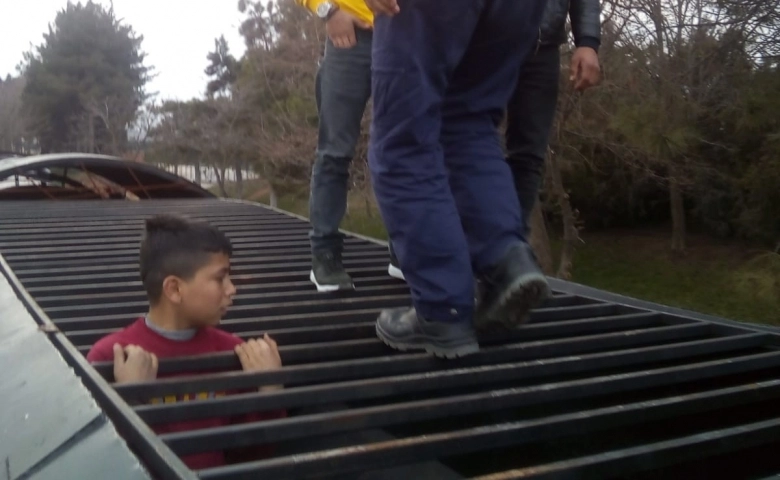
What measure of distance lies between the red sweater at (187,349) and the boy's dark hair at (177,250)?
0.11 m

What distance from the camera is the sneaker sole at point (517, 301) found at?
6.71 feet

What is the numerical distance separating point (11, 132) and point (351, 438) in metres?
35.3

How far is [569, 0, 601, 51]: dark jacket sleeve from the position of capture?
9.00ft

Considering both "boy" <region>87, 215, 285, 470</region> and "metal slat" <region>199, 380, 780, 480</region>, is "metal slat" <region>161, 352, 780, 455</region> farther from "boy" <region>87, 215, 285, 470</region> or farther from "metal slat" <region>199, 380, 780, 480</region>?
"boy" <region>87, 215, 285, 470</region>

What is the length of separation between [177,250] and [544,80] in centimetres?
126

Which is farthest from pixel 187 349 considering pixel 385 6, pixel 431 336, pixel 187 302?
pixel 385 6

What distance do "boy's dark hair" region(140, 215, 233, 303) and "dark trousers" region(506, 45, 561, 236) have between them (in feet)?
3.23

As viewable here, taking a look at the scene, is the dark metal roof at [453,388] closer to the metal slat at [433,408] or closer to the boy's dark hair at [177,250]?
the metal slat at [433,408]

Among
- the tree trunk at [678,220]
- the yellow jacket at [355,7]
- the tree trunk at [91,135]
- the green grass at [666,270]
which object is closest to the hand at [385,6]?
the yellow jacket at [355,7]

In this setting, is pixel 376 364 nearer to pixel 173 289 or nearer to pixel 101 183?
pixel 173 289

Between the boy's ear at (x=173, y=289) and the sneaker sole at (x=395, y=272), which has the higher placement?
the boy's ear at (x=173, y=289)

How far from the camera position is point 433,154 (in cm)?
212

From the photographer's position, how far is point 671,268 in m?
13.1

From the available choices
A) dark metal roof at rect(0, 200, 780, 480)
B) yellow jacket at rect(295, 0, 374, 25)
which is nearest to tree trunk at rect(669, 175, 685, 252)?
dark metal roof at rect(0, 200, 780, 480)
